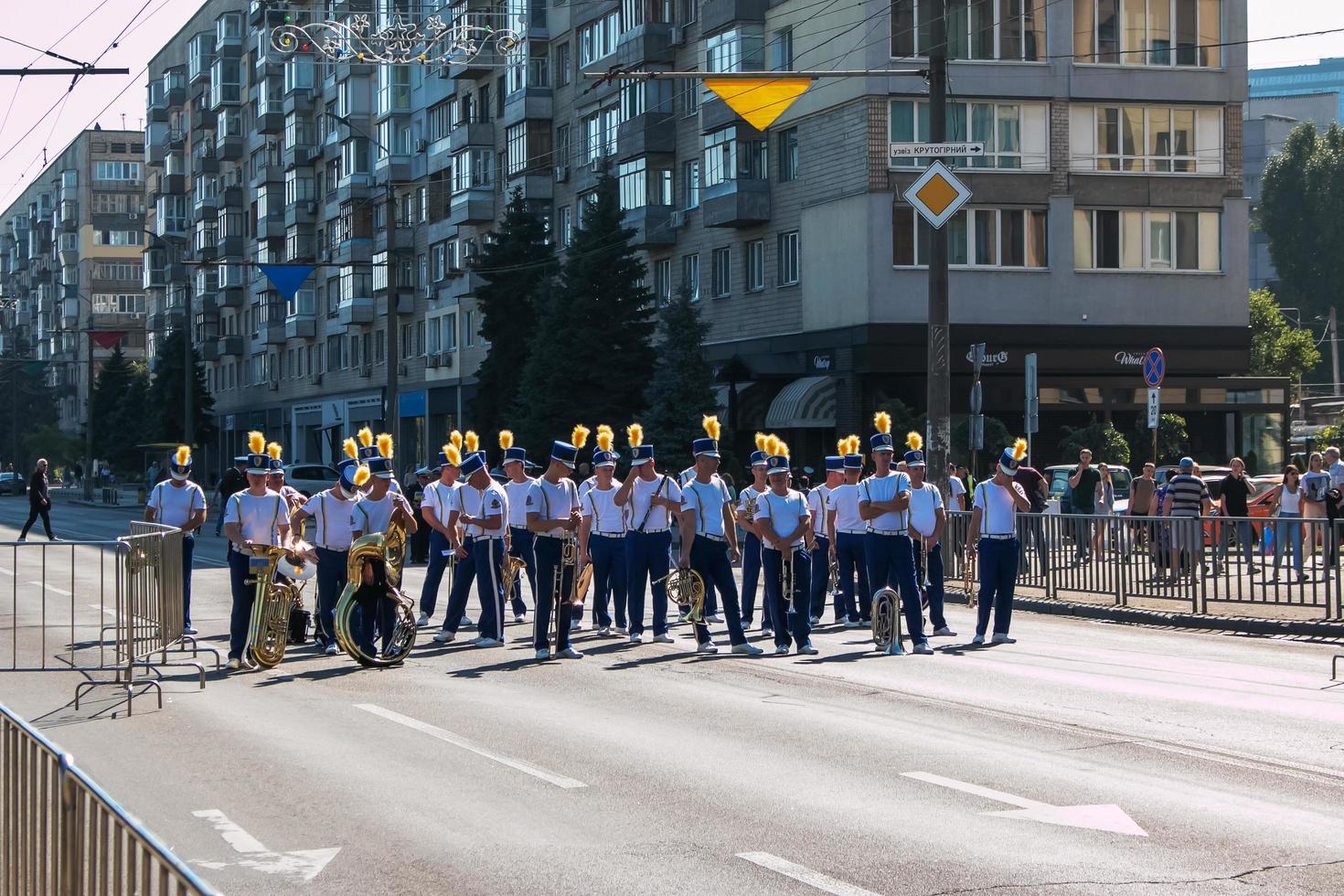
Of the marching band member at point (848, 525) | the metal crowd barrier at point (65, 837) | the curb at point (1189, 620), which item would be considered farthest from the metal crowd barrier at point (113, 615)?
the curb at point (1189, 620)

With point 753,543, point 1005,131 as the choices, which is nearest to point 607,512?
point 753,543

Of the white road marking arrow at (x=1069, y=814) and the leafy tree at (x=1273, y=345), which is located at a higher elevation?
the leafy tree at (x=1273, y=345)

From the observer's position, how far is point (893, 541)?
16578mm

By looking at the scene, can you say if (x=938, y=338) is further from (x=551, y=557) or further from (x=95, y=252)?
(x=95, y=252)

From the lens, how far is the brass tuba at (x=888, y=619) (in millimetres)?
16125

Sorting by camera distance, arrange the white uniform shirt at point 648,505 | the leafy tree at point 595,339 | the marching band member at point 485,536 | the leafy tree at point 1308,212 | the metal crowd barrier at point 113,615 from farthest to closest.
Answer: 1. the leafy tree at point 1308,212
2. the leafy tree at point 595,339
3. the marching band member at point 485,536
4. the white uniform shirt at point 648,505
5. the metal crowd barrier at point 113,615

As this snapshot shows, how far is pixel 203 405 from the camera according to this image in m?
81.6

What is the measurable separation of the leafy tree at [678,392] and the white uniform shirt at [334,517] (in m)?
26.8

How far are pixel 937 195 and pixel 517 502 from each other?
9.62m

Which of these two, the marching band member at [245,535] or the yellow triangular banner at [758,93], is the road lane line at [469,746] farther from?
the yellow triangular banner at [758,93]

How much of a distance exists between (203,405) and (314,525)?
67.5 m

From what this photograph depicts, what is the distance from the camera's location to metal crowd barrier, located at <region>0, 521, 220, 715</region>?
13.5 m

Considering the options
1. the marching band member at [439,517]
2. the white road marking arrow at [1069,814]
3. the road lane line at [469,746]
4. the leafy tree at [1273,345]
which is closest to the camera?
the white road marking arrow at [1069,814]

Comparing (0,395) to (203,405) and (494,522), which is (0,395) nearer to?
(203,405)
